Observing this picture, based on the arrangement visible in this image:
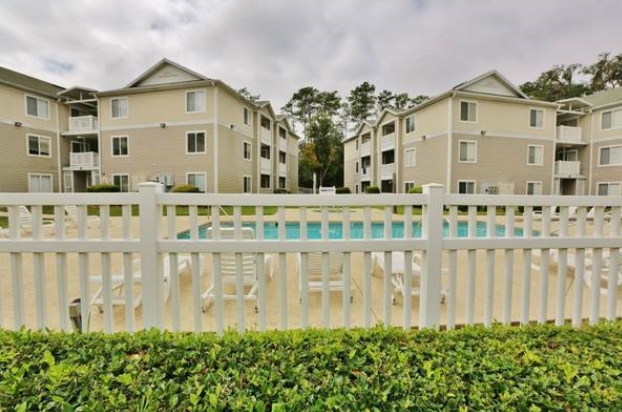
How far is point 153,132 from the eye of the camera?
19719 mm

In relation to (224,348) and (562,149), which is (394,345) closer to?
(224,348)

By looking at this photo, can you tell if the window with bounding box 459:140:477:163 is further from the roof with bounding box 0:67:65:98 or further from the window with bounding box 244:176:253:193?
the roof with bounding box 0:67:65:98

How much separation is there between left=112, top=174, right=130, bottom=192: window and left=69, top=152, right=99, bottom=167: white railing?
10.1ft

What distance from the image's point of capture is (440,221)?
245 centimetres

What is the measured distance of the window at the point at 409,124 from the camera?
22938mm

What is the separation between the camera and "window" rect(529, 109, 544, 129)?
20562 millimetres

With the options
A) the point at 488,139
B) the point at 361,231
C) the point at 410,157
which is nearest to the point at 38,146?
the point at 361,231

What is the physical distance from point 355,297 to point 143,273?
8.99 feet

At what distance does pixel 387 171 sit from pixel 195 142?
15.5m

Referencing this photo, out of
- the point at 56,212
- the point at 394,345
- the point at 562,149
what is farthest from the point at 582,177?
the point at 56,212

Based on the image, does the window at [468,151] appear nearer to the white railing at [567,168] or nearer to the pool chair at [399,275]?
the white railing at [567,168]

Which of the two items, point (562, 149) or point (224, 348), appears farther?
point (562, 149)

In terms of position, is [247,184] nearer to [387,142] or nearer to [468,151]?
[387,142]

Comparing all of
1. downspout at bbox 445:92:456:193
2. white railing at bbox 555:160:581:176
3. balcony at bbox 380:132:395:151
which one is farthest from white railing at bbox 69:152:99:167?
white railing at bbox 555:160:581:176
